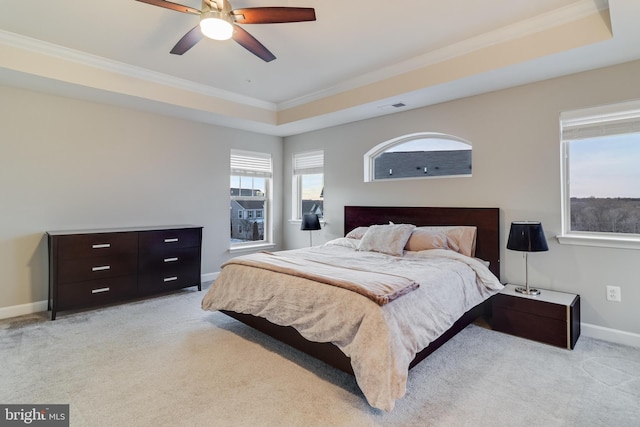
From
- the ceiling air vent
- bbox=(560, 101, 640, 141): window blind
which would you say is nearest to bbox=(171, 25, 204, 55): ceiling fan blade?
the ceiling air vent

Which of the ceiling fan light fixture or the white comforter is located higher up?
the ceiling fan light fixture

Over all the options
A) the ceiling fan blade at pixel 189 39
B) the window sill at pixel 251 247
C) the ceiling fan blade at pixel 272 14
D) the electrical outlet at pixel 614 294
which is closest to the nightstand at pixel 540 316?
the electrical outlet at pixel 614 294

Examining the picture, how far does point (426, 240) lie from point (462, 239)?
1.22 ft

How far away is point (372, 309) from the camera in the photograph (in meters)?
1.91

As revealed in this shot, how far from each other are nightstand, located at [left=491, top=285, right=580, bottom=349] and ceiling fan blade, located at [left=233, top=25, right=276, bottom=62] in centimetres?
299

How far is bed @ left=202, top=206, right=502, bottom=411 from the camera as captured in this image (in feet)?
5.96

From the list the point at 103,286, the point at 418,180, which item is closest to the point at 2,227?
the point at 103,286

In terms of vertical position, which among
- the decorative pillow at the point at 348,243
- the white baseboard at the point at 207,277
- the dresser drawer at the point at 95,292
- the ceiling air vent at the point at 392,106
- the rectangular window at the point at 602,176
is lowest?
the white baseboard at the point at 207,277

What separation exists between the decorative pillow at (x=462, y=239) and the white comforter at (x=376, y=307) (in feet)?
0.85

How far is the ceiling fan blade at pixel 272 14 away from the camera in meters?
2.04

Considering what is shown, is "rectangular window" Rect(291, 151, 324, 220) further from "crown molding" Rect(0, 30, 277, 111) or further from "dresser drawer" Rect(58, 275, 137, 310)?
"dresser drawer" Rect(58, 275, 137, 310)

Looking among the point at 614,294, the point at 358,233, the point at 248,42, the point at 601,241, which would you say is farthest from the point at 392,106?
the point at 614,294

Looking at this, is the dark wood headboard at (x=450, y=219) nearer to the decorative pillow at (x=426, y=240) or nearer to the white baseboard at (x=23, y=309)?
the decorative pillow at (x=426, y=240)

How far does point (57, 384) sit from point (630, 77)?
4.92 meters
